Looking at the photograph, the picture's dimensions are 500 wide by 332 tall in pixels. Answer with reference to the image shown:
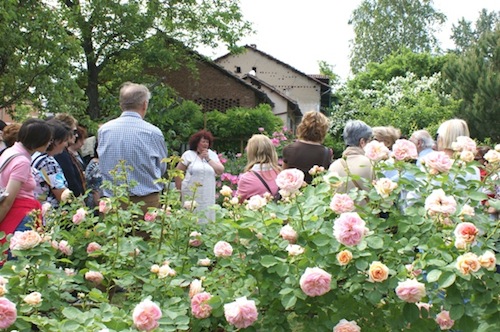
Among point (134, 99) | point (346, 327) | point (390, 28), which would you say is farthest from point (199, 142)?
point (390, 28)

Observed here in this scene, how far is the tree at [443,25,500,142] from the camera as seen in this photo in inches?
1304

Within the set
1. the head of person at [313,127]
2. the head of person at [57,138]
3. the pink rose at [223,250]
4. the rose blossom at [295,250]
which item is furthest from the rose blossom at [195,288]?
the head of person at [313,127]

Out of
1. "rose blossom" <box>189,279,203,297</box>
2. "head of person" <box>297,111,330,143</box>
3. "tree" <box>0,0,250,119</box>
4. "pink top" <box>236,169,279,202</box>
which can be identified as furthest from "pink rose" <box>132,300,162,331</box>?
"tree" <box>0,0,250,119</box>

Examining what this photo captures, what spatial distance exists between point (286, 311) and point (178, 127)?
2489cm

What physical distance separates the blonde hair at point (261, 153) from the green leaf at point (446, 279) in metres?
4.04

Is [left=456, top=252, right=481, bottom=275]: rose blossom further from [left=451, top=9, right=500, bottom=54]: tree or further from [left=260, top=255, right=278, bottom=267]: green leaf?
[left=451, top=9, right=500, bottom=54]: tree

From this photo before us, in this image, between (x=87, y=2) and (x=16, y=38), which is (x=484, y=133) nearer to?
(x=87, y=2)

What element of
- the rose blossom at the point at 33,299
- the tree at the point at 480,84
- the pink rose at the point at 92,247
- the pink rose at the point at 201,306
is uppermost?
the tree at the point at 480,84

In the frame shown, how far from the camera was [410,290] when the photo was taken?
7.93 feet

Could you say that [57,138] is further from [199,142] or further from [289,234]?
[289,234]

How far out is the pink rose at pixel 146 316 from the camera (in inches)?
89.8

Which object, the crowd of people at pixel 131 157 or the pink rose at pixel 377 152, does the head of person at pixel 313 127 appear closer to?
the crowd of people at pixel 131 157

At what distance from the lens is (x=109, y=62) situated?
91.7ft

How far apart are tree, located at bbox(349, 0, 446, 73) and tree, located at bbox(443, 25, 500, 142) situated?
12839mm
